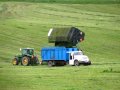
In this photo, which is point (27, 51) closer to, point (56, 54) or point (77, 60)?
point (56, 54)

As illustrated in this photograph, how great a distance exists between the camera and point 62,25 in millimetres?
50938

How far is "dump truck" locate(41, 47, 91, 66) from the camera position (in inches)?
1364

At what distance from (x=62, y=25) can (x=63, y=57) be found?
1582 centimetres

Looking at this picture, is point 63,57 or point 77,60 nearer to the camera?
point 77,60

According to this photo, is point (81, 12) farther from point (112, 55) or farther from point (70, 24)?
point (112, 55)

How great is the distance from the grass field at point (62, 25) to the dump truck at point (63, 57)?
115 centimetres

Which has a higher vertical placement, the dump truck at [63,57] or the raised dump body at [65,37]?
the raised dump body at [65,37]

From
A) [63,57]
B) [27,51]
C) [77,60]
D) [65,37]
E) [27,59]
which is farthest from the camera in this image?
[65,37]

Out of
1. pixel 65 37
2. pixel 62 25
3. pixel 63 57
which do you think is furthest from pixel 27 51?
pixel 62 25

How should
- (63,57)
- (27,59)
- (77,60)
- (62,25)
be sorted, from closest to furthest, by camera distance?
(77,60) → (63,57) → (27,59) → (62,25)

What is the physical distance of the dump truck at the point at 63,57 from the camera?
34656 mm

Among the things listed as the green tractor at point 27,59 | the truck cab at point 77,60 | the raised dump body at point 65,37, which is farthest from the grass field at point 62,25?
the raised dump body at point 65,37

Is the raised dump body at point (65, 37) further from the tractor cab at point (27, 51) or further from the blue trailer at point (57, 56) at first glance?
the tractor cab at point (27, 51)

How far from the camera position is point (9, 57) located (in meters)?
40.1
